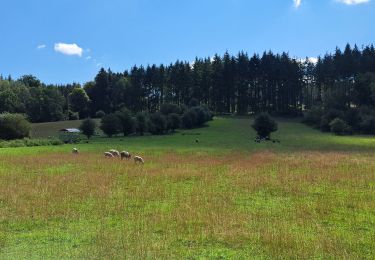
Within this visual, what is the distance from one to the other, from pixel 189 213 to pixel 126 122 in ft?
256

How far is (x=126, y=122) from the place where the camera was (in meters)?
92.9

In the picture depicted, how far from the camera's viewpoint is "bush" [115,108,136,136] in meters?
92.4

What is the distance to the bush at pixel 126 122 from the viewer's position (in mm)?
92363

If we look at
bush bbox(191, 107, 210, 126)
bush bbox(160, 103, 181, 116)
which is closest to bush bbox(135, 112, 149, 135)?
bush bbox(160, 103, 181, 116)

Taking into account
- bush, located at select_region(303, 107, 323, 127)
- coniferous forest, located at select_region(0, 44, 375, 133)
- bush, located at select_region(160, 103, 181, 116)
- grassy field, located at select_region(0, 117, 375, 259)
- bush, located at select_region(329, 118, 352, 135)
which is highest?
coniferous forest, located at select_region(0, 44, 375, 133)

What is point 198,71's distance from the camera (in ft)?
496

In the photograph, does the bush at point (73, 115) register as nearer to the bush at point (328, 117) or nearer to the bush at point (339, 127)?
the bush at point (328, 117)

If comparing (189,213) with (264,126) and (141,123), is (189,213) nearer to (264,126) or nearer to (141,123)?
(264,126)

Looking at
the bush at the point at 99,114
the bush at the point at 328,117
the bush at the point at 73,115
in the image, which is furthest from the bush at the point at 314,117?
the bush at the point at 73,115

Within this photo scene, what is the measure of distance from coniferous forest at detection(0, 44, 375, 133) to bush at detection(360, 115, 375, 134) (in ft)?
120

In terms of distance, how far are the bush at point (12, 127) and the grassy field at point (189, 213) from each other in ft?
165

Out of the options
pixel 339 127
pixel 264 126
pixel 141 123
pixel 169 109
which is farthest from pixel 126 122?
pixel 339 127

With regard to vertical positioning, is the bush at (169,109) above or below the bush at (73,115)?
above

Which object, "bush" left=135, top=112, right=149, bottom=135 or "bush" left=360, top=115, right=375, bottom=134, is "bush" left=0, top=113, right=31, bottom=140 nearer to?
"bush" left=135, top=112, right=149, bottom=135
